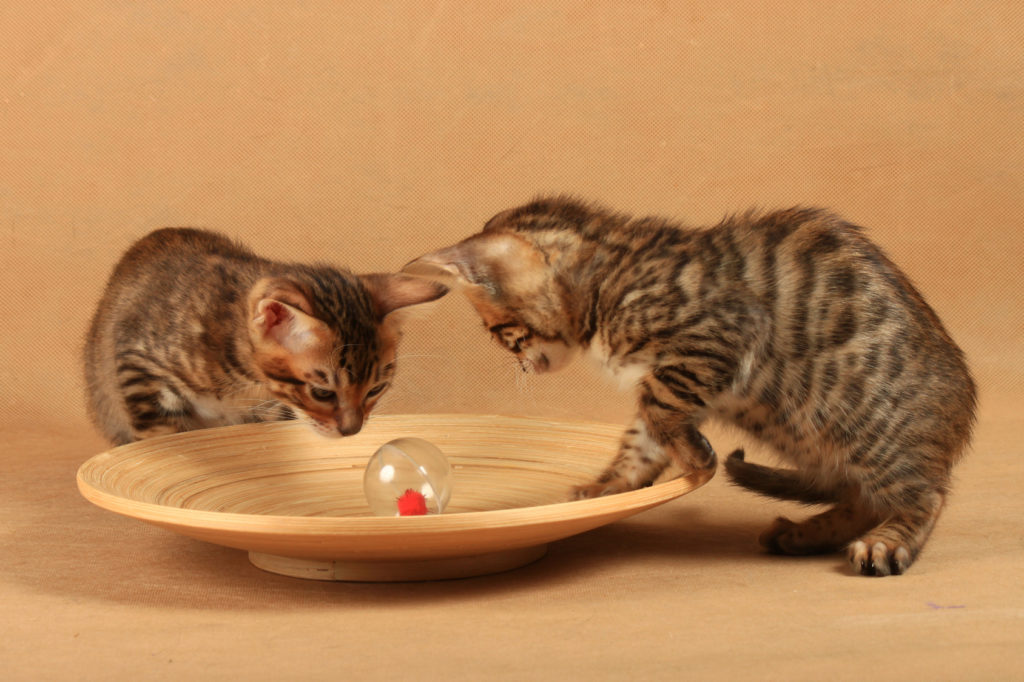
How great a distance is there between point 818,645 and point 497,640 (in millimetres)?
541

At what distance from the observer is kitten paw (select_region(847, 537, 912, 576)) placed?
93.9 inches

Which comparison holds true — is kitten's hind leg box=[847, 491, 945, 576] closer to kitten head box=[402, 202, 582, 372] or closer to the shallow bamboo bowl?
the shallow bamboo bowl

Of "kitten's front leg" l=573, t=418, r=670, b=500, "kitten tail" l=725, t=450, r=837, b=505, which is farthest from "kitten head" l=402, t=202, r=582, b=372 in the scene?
"kitten tail" l=725, t=450, r=837, b=505

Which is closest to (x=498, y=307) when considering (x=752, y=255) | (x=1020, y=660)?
(x=752, y=255)

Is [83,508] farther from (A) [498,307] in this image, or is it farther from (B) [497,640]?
(B) [497,640]

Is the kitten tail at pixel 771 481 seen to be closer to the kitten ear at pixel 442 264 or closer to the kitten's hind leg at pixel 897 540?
the kitten's hind leg at pixel 897 540

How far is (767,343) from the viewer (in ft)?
8.37

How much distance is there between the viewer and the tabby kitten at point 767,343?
2496mm

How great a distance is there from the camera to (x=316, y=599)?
2283 millimetres

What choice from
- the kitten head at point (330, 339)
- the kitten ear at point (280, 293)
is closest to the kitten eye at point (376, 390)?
the kitten head at point (330, 339)

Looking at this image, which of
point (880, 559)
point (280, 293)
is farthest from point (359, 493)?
point (880, 559)

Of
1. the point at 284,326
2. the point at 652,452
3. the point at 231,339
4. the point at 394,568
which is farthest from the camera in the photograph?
the point at 231,339

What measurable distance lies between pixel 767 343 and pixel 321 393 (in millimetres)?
1003

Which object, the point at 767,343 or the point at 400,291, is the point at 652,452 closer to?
the point at 767,343
